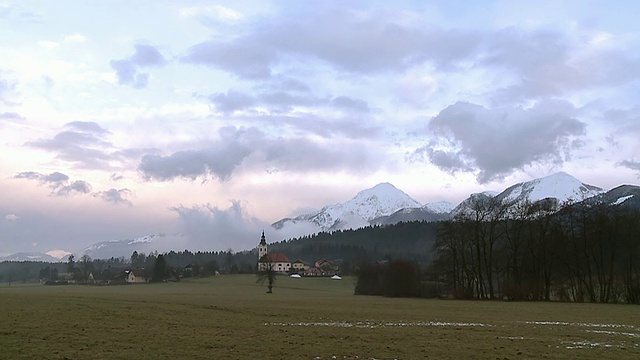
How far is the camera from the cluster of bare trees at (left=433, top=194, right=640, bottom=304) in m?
76.2

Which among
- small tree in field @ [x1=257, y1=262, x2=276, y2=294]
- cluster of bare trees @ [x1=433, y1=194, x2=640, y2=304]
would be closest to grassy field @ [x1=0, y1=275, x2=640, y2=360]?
cluster of bare trees @ [x1=433, y1=194, x2=640, y2=304]

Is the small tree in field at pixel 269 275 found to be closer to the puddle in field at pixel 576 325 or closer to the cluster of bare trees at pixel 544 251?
the cluster of bare trees at pixel 544 251

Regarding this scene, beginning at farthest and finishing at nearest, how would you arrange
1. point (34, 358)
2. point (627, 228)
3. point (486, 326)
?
point (627, 228), point (486, 326), point (34, 358)

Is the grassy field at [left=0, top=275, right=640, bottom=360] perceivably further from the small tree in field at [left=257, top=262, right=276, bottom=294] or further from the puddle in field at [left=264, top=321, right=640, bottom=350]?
the small tree in field at [left=257, top=262, right=276, bottom=294]

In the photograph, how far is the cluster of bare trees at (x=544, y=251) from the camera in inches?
3000

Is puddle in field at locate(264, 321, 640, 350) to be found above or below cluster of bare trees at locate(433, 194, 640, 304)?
below

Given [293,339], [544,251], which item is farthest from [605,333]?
[544,251]

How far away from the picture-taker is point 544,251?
81.9 metres

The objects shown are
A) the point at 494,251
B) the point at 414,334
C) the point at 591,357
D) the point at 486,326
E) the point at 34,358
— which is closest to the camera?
the point at 34,358

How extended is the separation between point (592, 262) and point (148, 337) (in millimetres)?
72370

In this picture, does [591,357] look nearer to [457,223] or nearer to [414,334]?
[414,334]

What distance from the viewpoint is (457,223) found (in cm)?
9031

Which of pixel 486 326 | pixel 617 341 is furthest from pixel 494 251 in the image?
pixel 617 341

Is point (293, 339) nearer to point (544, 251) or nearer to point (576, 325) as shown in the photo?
point (576, 325)
